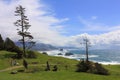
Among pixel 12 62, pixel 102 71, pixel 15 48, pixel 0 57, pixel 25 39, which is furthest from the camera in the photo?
pixel 15 48

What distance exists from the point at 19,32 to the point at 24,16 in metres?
4.23

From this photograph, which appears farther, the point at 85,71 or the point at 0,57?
the point at 0,57

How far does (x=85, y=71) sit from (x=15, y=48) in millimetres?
43945

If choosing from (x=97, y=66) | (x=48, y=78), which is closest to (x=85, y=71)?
(x=97, y=66)

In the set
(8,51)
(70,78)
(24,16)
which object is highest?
(24,16)

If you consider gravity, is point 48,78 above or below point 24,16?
below

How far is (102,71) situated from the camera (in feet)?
225

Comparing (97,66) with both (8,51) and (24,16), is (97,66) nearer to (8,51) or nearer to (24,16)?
(24,16)

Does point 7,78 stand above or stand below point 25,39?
below

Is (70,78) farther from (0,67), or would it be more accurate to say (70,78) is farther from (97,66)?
(0,67)

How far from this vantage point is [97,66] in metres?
69.7

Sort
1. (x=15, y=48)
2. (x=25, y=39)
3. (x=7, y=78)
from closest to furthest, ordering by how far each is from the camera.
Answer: (x=7, y=78)
(x=25, y=39)
(x=15, y=48)

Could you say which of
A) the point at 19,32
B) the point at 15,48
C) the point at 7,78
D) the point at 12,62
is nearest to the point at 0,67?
the point at 12,62

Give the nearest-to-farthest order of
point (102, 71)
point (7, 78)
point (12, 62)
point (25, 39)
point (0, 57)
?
point (7, 78) < point (102, 71) < point (25, 39) < point (12, 62) < point (0, 57)
